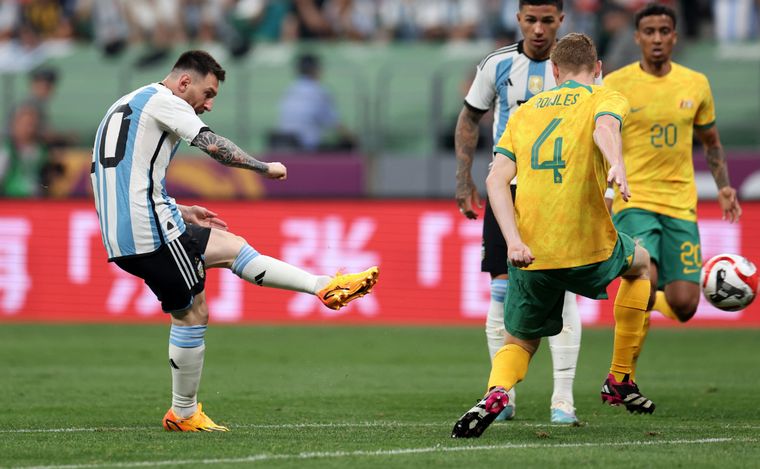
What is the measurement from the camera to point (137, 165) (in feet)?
24.2

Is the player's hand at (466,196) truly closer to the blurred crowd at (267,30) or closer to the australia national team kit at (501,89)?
the australia national team kit at (501,89)

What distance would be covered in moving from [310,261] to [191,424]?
8.71 metres

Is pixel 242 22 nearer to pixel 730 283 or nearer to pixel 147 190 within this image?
pixel 730 283

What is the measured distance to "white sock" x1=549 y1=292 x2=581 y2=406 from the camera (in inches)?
321

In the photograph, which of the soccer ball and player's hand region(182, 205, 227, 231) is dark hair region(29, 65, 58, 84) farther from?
the soccer ball

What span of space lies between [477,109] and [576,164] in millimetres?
1899

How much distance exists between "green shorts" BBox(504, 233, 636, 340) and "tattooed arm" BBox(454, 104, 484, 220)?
59.8 inches

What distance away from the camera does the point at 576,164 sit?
6926 mm

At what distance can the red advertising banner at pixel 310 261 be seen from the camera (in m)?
15.9

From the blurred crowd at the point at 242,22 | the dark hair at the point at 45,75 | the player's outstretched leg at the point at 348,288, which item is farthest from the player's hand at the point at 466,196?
the dark hair at the point at 45,75

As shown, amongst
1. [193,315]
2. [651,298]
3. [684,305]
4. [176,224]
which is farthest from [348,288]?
[684,305]

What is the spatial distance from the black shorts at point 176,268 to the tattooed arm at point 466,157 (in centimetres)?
194

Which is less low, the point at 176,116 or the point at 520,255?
the point at 176,116

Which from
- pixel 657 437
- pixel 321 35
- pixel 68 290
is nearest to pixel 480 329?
pixel 68 290
